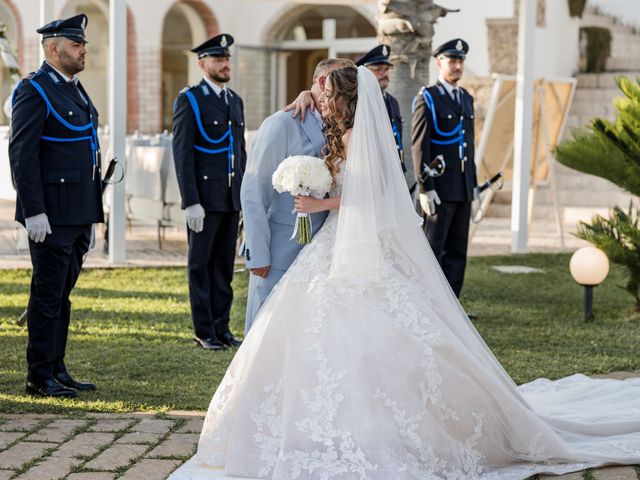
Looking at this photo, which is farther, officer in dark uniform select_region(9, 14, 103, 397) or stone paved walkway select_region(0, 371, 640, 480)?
officer in dark uniform select_region(9, 14, 103, 397)

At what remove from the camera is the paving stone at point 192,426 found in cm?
513

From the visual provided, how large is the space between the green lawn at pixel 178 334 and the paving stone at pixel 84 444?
20.1 inches

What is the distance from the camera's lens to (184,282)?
9906mm

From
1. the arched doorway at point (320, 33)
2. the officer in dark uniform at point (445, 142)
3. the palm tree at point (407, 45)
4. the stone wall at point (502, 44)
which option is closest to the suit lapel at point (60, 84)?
the officer in dark uniform at point (445, 142)

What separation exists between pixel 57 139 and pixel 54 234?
0.48m

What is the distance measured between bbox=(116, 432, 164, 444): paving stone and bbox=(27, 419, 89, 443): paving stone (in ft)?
0.87

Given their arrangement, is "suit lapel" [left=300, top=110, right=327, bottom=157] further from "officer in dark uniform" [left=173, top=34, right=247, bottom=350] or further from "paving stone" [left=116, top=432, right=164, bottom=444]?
"officer in dark uniform" [left=173, top=34, right=247, bottom=350]

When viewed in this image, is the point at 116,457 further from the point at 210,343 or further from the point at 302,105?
the point at 210,343

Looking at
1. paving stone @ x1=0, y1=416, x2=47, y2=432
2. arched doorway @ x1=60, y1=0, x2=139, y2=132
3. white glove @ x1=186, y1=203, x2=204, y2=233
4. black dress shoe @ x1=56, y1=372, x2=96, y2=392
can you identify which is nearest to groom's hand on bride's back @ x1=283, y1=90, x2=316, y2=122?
paving stone @ x1=0, y1=416, x2=47, y2=432

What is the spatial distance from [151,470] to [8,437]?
2.78 feet

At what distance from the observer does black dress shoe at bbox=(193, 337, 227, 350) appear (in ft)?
23.4

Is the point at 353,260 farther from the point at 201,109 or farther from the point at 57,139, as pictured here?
the point at 201,109

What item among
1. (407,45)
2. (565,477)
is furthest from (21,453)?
(407,45)

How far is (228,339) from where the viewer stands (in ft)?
24.0
